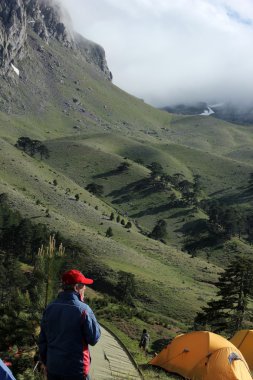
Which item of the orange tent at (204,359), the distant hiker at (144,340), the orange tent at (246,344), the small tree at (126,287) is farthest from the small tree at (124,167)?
the orange tent at (204,359)

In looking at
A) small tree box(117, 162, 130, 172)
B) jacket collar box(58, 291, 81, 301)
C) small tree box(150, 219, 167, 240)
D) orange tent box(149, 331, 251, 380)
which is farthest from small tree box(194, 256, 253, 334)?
small tree box(117, 162, 130, 172)

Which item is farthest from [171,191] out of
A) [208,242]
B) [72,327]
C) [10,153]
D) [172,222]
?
[72,327]

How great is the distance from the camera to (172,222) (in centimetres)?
14438

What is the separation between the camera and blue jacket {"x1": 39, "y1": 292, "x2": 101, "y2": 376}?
24.7ft

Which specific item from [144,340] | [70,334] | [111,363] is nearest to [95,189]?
[144,340]

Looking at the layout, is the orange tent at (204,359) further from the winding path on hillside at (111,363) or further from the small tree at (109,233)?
the small tree at (109,233)

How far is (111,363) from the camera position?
15.6 meters

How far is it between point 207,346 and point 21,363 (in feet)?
27.7

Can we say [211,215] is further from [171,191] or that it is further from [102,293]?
[102,293]

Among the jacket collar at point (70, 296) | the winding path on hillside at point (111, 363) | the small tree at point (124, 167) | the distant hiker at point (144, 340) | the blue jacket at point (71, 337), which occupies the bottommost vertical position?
the distant hiker at point (144, 340)

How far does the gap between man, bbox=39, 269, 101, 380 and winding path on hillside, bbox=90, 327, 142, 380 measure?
6.59 meters

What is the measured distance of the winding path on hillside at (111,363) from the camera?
14.1 meters

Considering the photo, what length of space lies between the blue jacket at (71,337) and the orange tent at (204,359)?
10.9m

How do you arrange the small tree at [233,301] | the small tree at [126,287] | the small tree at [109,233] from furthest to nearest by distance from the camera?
the small tree at [109,233] < the small tree at [126,287] < the small tree at [233,301]
